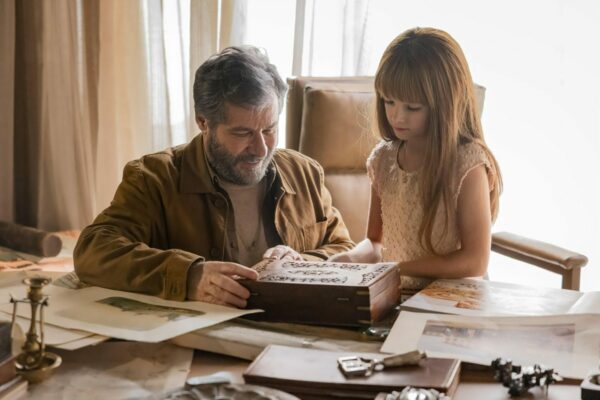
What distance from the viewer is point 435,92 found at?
1875 millimetres

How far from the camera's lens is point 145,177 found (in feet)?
6.59

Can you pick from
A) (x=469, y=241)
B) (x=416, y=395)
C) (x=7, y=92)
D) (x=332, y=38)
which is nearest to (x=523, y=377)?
(x=416, y=395)

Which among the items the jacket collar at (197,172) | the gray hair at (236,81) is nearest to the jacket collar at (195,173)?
the jacket collar at (197,172)

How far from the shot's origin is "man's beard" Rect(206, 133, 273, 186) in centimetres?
200

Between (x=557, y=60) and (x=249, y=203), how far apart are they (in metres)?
1.54

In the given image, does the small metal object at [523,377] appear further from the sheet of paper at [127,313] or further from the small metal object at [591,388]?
the sheet of paper at [127,313]

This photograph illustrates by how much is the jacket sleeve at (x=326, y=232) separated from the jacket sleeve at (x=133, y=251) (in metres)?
0.41

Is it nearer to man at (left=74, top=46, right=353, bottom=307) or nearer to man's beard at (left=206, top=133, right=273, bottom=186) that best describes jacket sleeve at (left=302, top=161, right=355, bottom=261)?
man at (left=74, top=46, right=353, bottom=307)

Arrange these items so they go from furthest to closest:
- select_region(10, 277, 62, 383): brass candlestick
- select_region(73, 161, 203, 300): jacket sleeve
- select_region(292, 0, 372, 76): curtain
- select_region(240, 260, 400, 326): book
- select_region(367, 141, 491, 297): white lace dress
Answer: select_region(292, 0, 372, 76): curtain < select_region(367, 141, 491, 297): white lace dress < select_region(73, 161, 203, 300): jacket sleeve < select_region(240, 260, 400, 326): book < select_region(10, 277, 62, 383): brass candlestick

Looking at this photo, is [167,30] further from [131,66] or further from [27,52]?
[27,52]

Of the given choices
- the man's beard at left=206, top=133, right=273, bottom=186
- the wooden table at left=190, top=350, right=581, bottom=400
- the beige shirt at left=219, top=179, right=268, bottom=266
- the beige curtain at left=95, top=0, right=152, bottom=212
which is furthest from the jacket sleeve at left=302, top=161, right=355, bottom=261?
the beige curtain at left=95, top=0, right=152, bottom=212

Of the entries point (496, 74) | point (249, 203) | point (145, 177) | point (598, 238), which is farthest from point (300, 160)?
point (598, 238)

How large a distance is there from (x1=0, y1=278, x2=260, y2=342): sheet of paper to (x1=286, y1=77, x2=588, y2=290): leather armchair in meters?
1.05

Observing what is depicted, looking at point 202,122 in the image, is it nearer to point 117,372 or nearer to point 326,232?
point 326,232
